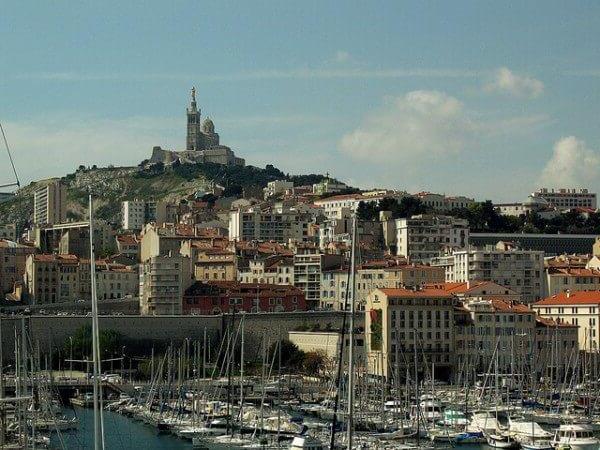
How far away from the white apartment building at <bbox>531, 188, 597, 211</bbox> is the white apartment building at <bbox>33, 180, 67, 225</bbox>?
144 ft

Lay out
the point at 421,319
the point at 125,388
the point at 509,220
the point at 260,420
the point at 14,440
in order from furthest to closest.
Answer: the point at 509,220 → the point at 421,319 → the point at 125,388 → the point at 260,420 → the point at 14,440

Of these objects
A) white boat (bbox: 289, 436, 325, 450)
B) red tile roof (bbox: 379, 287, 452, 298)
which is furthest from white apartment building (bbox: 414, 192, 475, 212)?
white boat (bbox: 289, 436, 325, 450)

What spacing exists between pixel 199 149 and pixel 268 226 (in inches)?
2681

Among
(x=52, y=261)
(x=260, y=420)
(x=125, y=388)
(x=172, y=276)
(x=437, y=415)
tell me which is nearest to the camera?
(x=260, y=420)

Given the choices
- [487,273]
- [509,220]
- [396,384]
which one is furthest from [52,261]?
[396,384]

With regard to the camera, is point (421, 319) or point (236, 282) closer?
point (421, 319)

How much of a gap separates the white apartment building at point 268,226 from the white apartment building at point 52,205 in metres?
32.1

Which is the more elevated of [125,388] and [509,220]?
[509,220]

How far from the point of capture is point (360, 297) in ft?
284

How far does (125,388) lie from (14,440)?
28023 mm

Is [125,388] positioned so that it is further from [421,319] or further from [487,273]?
[487,273]

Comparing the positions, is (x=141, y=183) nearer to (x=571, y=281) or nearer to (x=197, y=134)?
(x=197, y=134)

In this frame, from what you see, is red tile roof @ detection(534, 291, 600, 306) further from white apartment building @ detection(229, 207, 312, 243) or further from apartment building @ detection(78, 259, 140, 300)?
white apartment building @ detection(229, 207, 312, 243)

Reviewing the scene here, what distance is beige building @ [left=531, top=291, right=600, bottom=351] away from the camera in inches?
2896
